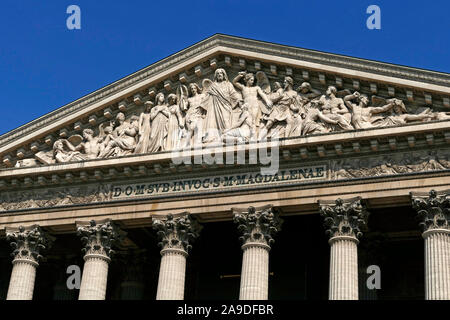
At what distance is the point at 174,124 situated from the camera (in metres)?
34.8

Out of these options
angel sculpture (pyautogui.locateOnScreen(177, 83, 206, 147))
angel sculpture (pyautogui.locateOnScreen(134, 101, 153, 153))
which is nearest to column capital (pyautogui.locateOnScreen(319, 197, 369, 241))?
angel sculpture (pyautogui.locateOnScreen(177, 83, 206, 147))

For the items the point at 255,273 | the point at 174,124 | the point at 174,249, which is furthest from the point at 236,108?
the point at 255,273

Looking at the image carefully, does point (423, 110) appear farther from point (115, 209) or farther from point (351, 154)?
point (115, 209)

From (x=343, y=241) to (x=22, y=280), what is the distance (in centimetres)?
1272

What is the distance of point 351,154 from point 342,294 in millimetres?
5094

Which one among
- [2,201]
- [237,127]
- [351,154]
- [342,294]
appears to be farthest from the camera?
[2,201]

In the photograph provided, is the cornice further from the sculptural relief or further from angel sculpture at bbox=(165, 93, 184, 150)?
the sculptural relief

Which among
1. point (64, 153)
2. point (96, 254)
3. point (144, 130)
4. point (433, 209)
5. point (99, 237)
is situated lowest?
point (96, 254)

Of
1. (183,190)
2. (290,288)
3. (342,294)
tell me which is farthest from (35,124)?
(342,294)

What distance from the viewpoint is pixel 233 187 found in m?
32.8

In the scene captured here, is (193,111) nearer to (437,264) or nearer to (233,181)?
(233,181)

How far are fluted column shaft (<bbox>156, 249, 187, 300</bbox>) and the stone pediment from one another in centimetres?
387

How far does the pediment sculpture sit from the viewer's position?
3216cm

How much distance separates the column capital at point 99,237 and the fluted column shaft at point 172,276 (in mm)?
2483
